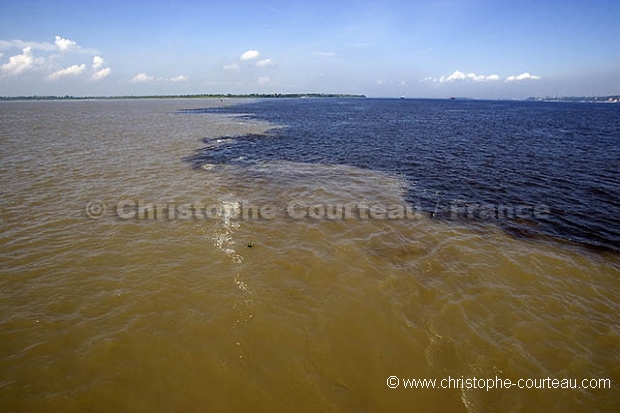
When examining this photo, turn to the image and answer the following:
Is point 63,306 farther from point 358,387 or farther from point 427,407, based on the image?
point 427,407

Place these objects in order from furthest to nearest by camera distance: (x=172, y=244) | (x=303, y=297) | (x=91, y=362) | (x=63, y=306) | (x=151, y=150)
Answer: (x=151, y=150)
(x=172, y=244)
(x=303, y=297)
(x=63, y=306)
(x=91, y=362)

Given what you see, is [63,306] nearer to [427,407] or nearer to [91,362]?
[91,362]

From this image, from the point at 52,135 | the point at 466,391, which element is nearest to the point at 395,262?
the point at 466,391

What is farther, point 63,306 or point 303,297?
point 303,297

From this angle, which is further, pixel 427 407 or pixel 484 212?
pixel 484 212

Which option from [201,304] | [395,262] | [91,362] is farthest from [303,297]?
[91,362]

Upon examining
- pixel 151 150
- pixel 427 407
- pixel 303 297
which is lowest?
pixel 427 407

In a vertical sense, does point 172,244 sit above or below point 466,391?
above

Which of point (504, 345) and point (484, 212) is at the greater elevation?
point (484, 212)

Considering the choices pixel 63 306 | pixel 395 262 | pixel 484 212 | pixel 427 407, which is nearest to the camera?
pixel 427 407
